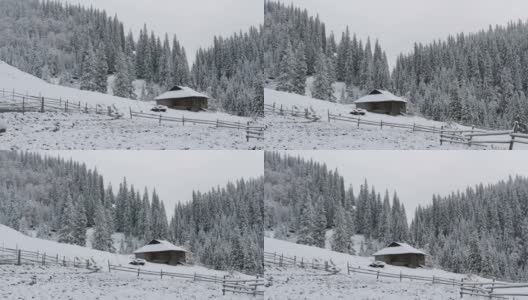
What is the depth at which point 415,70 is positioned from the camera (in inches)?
599

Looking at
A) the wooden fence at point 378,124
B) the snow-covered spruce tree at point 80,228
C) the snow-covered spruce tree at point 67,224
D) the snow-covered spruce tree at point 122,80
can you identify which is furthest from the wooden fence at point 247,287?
the snow-covered spruce tree at point 122,80

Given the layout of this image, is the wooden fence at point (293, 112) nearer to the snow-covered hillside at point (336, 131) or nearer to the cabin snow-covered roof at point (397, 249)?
the snow-covered hillside at point (336, 131)

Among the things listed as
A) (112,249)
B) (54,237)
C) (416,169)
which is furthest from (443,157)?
(54,237)

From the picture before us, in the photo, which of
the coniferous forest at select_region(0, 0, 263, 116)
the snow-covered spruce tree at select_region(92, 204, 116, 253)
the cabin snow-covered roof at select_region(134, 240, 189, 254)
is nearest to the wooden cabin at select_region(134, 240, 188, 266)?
the cabin snow-covered roof at select_region(134, 240, 189, 254)

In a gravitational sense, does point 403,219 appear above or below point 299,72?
below

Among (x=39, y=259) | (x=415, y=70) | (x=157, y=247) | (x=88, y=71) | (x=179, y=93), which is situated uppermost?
(x=415, y=70)

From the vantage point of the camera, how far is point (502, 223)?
51.0 feet

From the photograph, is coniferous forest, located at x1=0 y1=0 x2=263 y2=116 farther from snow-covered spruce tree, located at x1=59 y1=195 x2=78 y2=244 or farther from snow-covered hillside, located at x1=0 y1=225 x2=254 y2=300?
snow-covered hillside, located at x1=0 y1=225 x2=254 y2=300

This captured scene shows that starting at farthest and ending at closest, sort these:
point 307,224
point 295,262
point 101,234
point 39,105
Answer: point 39,105 → point 101,234 → point 307,224 → point 295,262

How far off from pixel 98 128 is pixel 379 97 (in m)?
6.69

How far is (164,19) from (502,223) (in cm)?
961

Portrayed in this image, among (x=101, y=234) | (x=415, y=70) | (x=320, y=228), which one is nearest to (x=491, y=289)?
(x=320, y=228)

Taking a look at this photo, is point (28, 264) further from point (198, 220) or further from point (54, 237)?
point (198, 220)

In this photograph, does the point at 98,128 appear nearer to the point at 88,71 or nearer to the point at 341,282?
the point at 88,71
